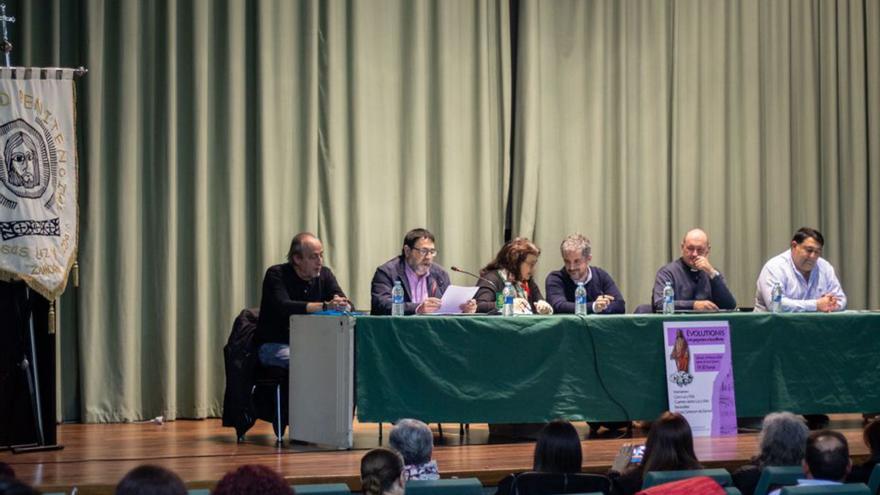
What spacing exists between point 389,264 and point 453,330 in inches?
43.3

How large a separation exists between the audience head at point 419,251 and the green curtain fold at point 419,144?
1707 millimetres

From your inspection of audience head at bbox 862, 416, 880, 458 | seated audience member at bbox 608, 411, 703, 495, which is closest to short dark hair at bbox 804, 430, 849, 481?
seated audience member at bbox 608, 411, 703, 495

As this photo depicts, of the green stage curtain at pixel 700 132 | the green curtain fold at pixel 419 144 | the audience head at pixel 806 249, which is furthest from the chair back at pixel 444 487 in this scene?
the green stage curtain at pixel 700 132

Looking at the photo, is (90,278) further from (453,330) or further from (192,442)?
(453,330)

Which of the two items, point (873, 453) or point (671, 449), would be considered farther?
point (873, 453)

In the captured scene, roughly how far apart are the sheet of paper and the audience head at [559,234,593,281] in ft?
2.97

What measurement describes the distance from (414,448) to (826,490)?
140 centimetres

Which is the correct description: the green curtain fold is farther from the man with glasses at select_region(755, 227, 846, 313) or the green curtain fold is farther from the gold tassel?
the man with glasses at select_region(755, 227, 846, 313)

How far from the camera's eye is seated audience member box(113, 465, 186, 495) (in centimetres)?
268

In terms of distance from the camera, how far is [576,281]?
7.54m

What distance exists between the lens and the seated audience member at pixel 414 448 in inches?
169

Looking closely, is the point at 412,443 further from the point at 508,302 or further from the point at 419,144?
the point at 419,144

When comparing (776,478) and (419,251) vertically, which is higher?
(419,251)

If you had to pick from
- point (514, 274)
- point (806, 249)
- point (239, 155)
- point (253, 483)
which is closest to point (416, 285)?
point (514, 274)
